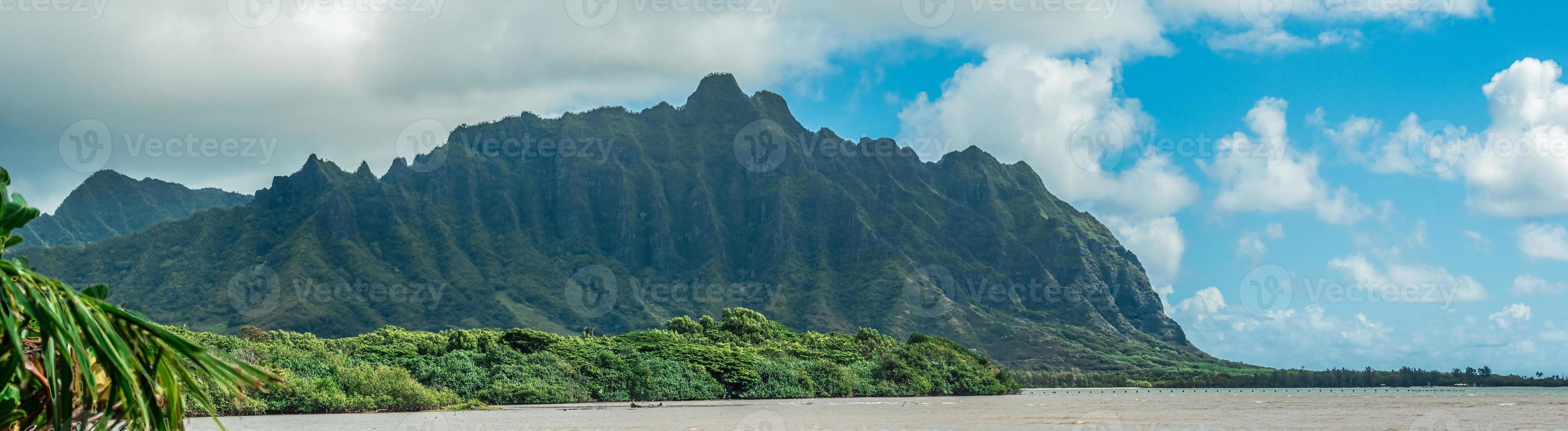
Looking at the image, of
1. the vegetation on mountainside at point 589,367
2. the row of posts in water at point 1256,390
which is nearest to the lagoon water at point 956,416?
the vegetation on mountainside at point 589,367

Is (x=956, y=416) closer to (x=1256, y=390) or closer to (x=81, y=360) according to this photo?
(x=81, y=360)

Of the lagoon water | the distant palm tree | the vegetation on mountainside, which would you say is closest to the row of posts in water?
the vegetation on mountainside

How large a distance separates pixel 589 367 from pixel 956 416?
22966mm

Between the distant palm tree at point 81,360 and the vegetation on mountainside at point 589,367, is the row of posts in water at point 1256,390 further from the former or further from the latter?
the distant palm tree at point 81,360

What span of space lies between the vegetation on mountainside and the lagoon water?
68.0 inches

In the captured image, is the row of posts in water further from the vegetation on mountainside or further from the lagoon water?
the lagoon water

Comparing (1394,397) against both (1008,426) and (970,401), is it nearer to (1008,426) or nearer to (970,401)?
(970,401)

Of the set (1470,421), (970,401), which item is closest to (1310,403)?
(970,401)

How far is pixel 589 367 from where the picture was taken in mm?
57094

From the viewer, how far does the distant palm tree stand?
361 centimetres

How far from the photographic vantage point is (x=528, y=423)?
35125mm

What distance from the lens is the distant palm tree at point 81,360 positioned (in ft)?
11.8

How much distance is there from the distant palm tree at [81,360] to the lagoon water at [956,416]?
93.8ft

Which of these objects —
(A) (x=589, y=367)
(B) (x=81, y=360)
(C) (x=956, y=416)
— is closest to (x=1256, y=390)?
(A) (x=589, y=367)
